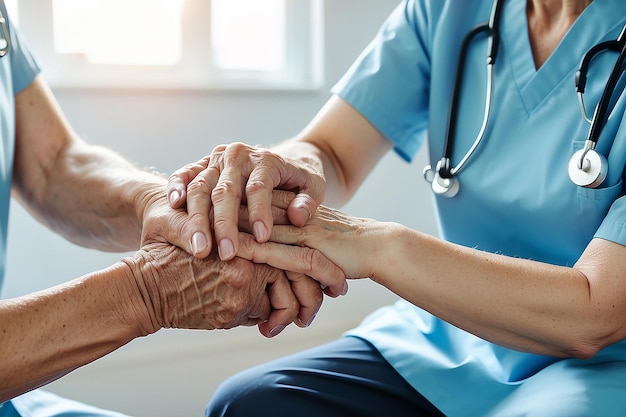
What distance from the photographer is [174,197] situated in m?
1.09

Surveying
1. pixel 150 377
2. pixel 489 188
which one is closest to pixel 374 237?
pixel 489 188

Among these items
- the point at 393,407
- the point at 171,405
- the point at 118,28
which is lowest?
the point at 171,405

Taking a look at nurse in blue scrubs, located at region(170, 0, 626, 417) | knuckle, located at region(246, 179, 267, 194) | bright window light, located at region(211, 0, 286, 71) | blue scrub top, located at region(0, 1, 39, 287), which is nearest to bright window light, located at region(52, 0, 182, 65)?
bright window light, located at region(211, 0, 286, 71)

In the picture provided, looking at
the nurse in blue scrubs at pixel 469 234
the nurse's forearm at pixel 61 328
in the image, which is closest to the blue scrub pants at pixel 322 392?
the nurse in blue scrubs at pixel 469 234

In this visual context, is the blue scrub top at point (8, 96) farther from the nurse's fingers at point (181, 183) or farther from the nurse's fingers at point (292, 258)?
the nurse's fingers at point (292, 258)

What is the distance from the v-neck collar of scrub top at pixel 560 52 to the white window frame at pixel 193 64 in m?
0.93

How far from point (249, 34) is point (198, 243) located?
4.45 ft

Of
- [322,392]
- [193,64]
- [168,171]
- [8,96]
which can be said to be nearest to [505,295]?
[322,392]

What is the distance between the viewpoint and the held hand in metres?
1.02

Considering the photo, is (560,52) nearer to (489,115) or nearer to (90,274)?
(489,115)

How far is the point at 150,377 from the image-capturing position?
1939mm

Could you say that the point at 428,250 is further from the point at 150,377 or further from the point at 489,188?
the point at 150,377

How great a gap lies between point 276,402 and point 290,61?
1319 millimetres

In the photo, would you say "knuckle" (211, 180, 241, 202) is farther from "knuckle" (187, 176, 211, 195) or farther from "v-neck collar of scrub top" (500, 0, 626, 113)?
"v-neck collar of scrub top" (500, 0, 626, 113)
